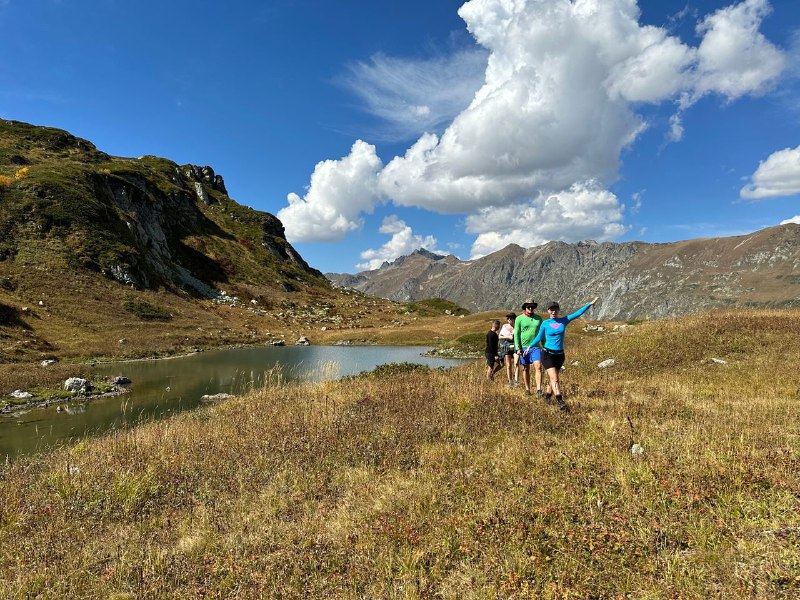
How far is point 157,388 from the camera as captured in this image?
2717 centimetres

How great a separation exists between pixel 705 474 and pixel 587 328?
167ft

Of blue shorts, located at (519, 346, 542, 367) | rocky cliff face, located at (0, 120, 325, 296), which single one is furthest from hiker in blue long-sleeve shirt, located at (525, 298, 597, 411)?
rocky cliff face, located at (0, 120, 325, 296)

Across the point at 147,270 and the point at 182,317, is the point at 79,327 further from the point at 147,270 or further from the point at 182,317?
the point at 147,270

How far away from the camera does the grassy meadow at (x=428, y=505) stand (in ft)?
16.2

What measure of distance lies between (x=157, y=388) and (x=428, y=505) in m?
25.8

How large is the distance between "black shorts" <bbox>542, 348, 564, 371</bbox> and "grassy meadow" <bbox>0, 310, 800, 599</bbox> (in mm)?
1228

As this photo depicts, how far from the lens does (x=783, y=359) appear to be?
17.8 metres

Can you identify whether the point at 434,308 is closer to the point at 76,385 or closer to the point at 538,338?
the point at 76,385

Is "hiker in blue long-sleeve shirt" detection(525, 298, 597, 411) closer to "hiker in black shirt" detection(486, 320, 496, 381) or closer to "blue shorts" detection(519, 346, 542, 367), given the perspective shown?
"blue shorts" detection(519, 346, 542, 367)

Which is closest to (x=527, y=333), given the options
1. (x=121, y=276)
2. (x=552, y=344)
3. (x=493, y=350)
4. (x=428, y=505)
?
(x=552, y=344)

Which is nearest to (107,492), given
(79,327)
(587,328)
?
(79,327)

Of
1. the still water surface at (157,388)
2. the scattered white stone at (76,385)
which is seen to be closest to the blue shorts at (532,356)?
the still water surface at (157,388)

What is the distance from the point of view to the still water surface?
17375mm

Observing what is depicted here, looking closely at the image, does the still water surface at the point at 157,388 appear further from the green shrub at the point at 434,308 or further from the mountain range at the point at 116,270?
the green shrub at the point at 434,308
